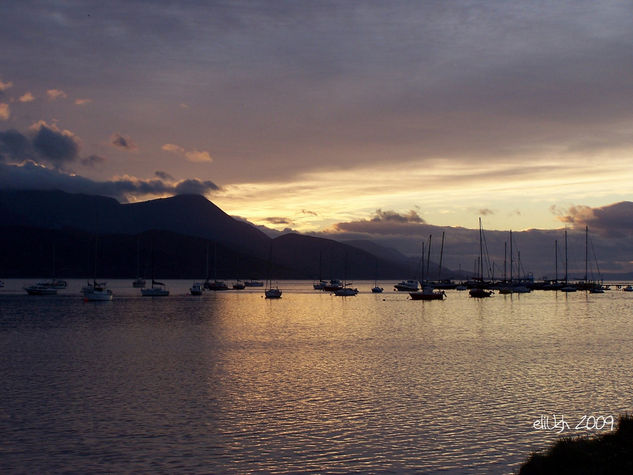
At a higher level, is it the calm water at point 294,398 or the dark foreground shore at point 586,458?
the dark foreground shore at point 586,458

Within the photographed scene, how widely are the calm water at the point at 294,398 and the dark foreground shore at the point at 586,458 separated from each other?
3.04m

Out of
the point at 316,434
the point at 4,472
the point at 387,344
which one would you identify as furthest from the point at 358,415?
the point at 387,344

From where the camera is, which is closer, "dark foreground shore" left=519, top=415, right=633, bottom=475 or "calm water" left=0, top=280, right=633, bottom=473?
"dark foreground shore" left=519, top=415, right=633, bottom=475

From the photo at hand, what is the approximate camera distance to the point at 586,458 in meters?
13.3

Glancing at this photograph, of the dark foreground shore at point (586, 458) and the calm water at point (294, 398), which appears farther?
the calm water at point (294, 398)

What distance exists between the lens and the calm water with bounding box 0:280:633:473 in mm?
18234

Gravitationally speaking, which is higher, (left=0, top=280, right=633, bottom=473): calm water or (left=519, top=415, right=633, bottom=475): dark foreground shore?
(left=519, top=415, right=633, bottom=475): dark foreground shore

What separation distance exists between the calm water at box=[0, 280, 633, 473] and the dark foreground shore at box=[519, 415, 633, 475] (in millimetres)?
3035

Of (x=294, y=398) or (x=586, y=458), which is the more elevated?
(x=586, y=458)

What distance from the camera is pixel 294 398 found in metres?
26.7

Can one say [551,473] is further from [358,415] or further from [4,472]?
[4,472]

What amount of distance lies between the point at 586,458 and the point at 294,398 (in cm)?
1510

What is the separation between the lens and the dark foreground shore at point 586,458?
1272cm

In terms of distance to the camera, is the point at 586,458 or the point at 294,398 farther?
the point at 294,398
